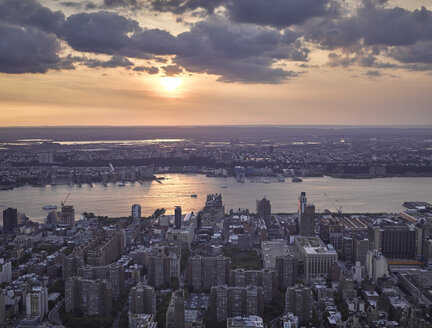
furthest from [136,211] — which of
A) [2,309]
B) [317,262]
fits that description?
[2,309]

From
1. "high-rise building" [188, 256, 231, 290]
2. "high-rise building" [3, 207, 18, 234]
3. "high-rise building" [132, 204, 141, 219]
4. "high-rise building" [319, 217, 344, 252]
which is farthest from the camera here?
"high-rise building" [132, 204, 141, 219]

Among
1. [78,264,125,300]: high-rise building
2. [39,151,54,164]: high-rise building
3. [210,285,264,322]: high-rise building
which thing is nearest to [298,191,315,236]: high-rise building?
[210,285,264,322]: high-rise building

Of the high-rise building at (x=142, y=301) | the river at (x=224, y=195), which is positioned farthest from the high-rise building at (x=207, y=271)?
the river at (x=224, y=195)

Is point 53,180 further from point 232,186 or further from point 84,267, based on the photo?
point 84,267

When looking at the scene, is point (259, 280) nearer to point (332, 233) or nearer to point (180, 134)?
point (332, 233)

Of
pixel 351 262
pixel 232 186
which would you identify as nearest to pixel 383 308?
pixel 351 262

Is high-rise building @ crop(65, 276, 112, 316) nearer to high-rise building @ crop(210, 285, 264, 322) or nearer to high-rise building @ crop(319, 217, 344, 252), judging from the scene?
high-rise building @ crop(210, 285, 264, 322)
